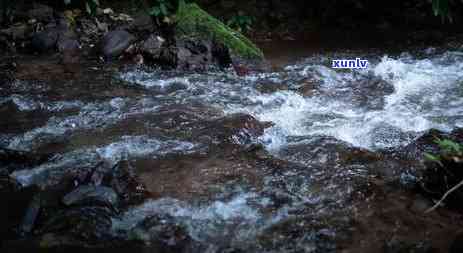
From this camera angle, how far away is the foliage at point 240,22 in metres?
10.4

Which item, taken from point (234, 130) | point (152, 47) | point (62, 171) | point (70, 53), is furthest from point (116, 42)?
point (62, 171)

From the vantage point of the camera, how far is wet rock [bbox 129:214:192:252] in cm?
352

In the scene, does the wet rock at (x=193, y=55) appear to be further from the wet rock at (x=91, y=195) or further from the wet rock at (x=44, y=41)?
the wet rock at (x=91, y=195)

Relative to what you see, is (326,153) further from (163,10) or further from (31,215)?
(163,10)

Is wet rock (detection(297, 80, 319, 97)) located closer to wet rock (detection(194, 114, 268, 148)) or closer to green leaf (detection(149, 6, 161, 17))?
wet rock (detection(194, 114, 268, 148))

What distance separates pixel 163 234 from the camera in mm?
3643

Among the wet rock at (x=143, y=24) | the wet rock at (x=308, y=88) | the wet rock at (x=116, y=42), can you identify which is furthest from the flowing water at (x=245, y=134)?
the wet rock at (x=143, y=24)

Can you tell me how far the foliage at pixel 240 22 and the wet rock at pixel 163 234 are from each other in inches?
279

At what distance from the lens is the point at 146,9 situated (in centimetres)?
903

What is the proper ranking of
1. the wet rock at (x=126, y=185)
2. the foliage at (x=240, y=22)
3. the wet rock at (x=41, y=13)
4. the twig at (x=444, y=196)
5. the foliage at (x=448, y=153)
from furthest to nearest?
1. the foliage at (x=240, y=22)
2. the wet rock at (x=41, y=13)
3. the wet rock at (x=126, y=185)
4. the foliage at (x=448, y=153)
5. the twig at (x=444, y=196)

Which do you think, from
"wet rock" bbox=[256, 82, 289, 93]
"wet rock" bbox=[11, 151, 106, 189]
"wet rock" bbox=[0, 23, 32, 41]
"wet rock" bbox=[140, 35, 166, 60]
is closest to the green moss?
"wet rock" bbox=[140, 35, 166, 60]

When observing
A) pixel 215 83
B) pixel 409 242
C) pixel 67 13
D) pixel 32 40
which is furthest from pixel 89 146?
pixel 67 13

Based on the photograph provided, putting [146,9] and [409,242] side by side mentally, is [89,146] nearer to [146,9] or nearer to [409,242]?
[409,242]

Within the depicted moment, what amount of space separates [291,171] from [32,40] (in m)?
5.97
